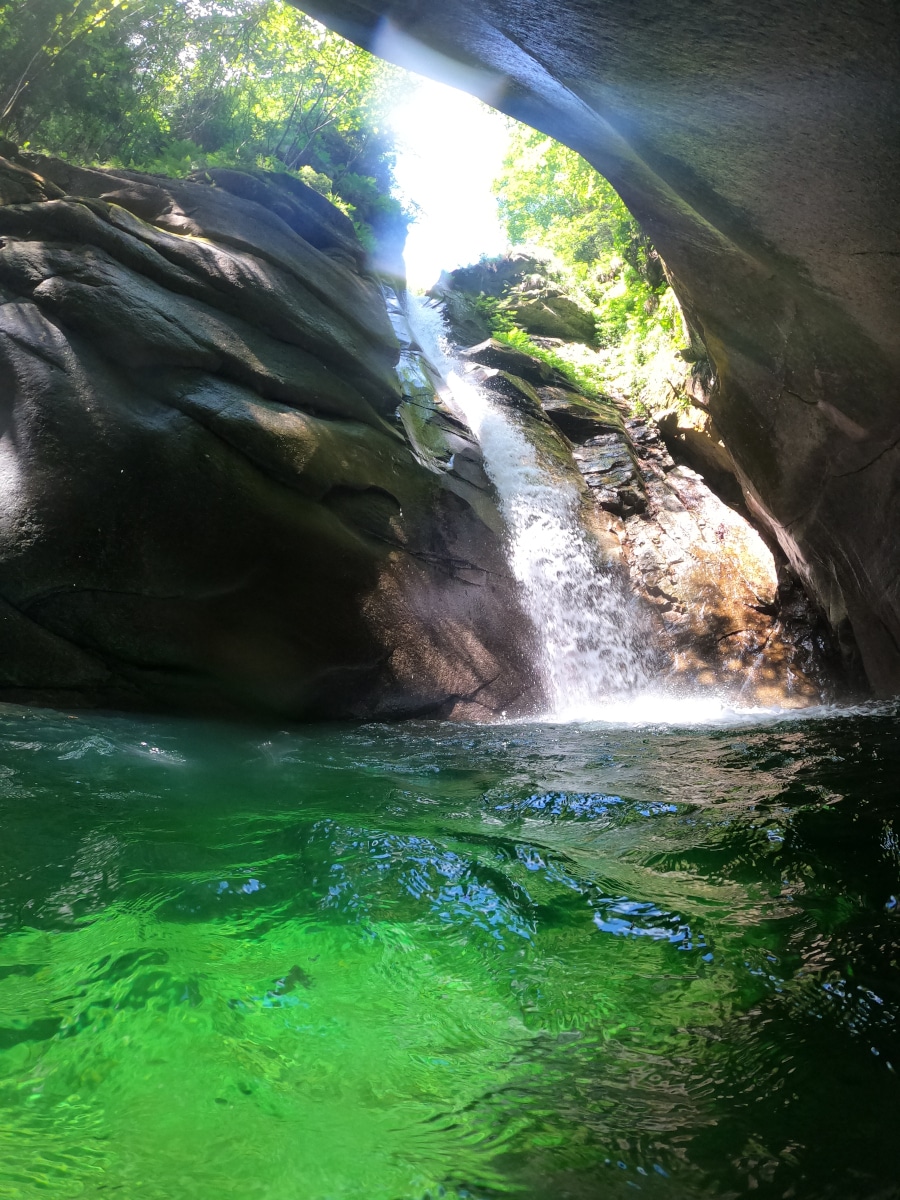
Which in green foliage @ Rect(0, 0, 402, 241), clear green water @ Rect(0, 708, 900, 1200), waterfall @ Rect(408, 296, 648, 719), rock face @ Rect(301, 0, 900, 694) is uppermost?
green foliage @ Rect(0, 0, 402, 241)

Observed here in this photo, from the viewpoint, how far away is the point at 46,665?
6805 millimetres

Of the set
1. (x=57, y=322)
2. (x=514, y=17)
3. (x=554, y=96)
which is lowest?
(x=57, y=322)

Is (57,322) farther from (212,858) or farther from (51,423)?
(212,858)

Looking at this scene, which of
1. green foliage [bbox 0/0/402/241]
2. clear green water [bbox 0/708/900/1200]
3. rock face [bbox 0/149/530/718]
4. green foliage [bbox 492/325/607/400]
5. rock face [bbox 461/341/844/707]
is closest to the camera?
clear green water [bbox 0/708/900/1200]

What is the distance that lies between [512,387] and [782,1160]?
14177 millimetres

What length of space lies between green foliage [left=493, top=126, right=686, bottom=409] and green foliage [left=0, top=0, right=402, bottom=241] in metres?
4.88

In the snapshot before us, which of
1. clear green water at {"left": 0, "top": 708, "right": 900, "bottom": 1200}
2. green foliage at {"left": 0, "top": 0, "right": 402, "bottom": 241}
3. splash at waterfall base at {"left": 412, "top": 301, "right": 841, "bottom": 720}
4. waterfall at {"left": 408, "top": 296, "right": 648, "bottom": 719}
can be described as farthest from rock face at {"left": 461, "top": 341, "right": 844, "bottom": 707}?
green foliage at {"left": 0, "top": 0, "right": 402, "bottom": 241}

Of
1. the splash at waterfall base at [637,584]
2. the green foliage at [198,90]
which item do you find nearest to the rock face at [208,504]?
the splash at waterfall base at [637,584]

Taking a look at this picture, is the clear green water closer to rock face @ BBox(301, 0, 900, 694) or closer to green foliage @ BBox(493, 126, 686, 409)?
rock face @ BBox(301, 0, 900, 694)

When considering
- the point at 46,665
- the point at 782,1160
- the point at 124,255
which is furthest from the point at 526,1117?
the point at 124,255

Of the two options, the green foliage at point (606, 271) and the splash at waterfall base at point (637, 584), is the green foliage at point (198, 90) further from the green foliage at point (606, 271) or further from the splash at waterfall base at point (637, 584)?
the splash at waterfall base at point (637, 584)

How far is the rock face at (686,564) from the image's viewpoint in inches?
404

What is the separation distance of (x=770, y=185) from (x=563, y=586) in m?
6.15

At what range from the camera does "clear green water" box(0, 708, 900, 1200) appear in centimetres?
152
